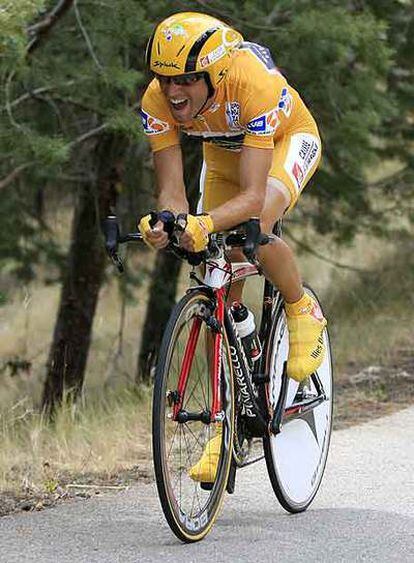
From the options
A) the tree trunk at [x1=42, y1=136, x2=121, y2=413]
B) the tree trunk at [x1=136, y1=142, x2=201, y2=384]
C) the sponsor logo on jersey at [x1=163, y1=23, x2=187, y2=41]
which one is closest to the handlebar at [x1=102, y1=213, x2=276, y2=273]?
the sponsor logo on jersey at [x1=163, y1=23, x2=187, y2=41]

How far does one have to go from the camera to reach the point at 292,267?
19.2 ft

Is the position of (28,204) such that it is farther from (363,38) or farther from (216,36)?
(216,36)

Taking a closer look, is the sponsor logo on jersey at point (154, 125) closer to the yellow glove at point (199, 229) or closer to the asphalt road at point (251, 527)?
Answer: the yellow glove at point (199, 229)

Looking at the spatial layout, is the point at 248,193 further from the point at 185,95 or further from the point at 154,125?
the point at 154,125

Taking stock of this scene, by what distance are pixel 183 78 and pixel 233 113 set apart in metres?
0.29

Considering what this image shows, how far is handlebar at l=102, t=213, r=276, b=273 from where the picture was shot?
206 inches

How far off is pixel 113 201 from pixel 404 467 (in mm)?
6146

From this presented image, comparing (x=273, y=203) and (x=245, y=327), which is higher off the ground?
(x=273, y=203)

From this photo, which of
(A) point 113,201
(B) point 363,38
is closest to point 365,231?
(A) point 113,201

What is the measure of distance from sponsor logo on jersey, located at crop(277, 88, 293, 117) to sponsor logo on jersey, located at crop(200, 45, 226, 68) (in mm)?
343

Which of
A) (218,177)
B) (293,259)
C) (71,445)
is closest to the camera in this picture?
(293,259)

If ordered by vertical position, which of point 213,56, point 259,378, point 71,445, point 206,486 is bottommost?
point 71,445

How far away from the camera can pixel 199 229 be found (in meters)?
5.19

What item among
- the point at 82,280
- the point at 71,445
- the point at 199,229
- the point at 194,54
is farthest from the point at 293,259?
the point at 82,280
